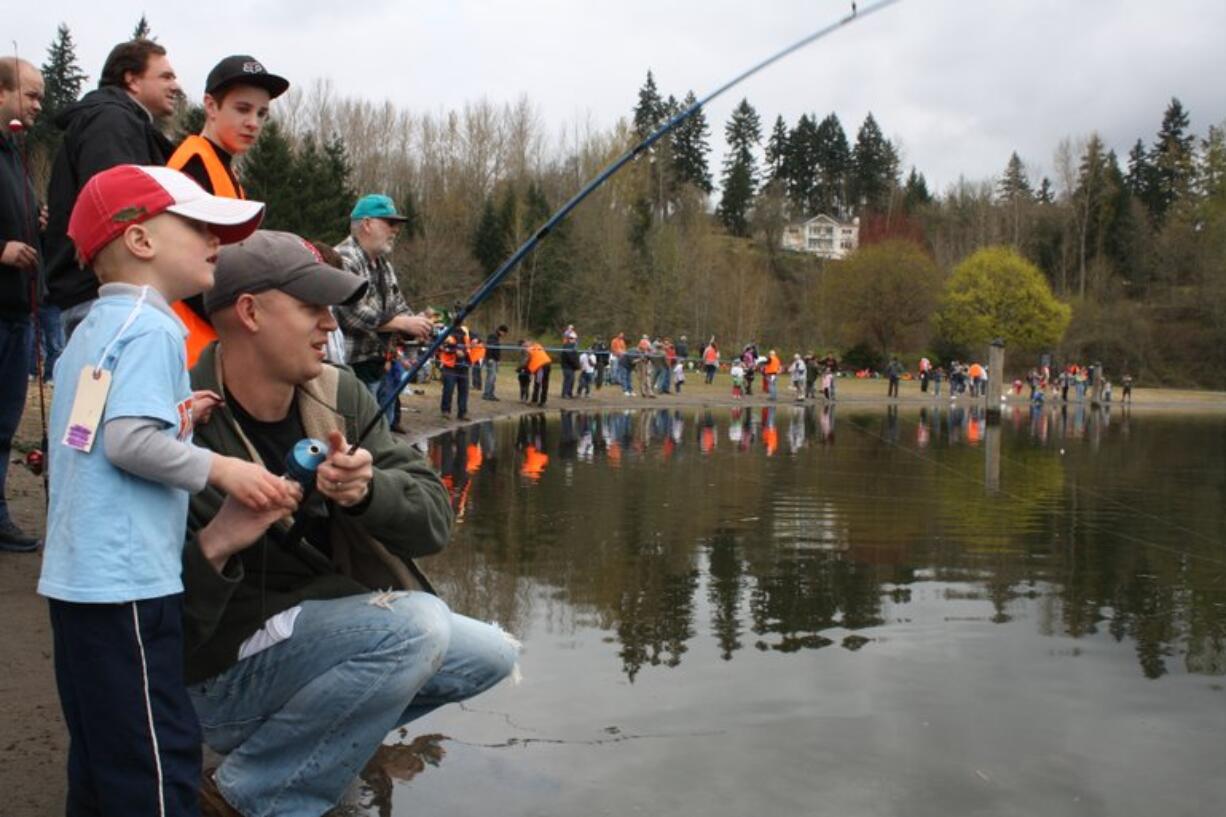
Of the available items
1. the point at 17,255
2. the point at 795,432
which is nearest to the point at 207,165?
the point at 17,255

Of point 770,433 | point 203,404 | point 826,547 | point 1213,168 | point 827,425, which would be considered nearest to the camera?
point 203,404

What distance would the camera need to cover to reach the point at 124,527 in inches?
99.2

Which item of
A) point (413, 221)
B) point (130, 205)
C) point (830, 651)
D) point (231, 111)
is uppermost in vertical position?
point (413, 221)

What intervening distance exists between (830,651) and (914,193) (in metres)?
119

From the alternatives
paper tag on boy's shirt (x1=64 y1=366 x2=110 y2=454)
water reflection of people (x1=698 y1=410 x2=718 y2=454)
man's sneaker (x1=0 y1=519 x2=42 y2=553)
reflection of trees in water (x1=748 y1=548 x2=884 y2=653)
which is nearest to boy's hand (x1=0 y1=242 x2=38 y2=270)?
man's sneaker (x1=0 y1=519 x2=42 y2=553)

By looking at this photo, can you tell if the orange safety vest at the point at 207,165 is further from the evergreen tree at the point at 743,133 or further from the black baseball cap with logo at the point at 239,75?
the evergreen tree at the point at 743,133

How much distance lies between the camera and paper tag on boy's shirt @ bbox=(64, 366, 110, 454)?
8.19 ft

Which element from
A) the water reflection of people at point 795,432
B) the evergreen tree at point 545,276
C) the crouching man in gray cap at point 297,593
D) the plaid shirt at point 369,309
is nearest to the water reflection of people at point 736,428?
the water reflection of people at point 795,432

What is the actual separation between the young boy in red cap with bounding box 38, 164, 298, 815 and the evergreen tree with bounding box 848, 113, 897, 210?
126 m

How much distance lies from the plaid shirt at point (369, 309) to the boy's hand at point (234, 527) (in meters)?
3.51

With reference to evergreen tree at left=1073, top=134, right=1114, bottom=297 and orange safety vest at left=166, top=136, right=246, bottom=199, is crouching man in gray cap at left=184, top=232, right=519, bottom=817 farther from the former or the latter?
evergreen tree at left=1073, top=134, right=1114, bottom=297

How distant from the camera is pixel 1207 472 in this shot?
15.5m

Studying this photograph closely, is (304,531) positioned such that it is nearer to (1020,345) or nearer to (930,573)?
(930,573)

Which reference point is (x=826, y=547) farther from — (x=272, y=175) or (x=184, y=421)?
(x=272, y=175)
